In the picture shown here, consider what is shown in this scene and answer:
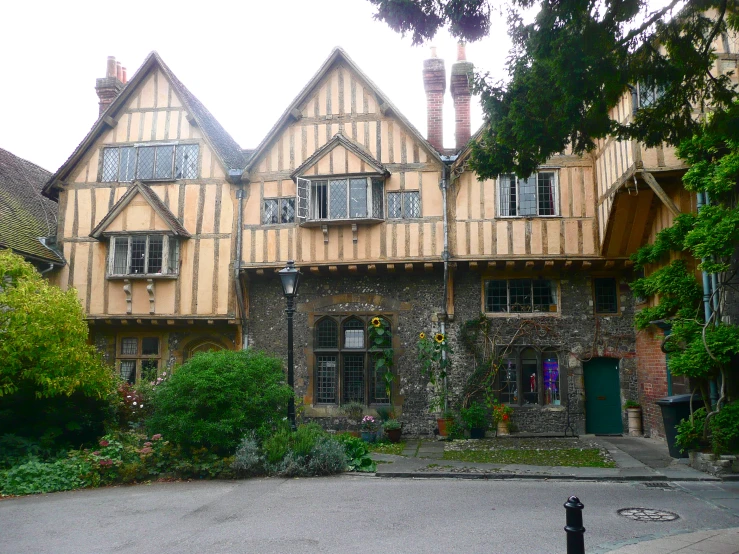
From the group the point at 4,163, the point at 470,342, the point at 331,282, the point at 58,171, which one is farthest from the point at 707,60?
the point at 4,163

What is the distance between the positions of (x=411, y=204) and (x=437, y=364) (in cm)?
415

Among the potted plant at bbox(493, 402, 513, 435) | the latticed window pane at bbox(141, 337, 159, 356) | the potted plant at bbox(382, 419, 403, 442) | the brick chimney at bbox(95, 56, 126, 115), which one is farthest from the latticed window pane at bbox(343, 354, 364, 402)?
the brick chimney at bbox(95, 56, 126, 115)

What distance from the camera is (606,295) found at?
1551 cm

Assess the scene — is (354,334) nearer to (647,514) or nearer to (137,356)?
(137,356)

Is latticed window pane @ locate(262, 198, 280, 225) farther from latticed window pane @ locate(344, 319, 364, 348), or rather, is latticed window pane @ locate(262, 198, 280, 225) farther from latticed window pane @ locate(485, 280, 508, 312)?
latticed window pane @ locate(485, 280, 508, 312)

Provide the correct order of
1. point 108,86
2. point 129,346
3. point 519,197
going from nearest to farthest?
1. point 519,197
2. point 129,346
3. point 108,86

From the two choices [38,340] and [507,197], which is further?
[507,197]

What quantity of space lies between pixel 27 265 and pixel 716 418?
41.6 feet

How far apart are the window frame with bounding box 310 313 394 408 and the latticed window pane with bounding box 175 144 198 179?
5.20 meters

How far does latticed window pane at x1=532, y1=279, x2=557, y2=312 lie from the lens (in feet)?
51.3

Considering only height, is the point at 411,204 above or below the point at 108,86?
below

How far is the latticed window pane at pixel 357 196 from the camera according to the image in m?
15.6

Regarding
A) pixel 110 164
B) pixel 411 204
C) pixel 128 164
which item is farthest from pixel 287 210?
pixel 110 164

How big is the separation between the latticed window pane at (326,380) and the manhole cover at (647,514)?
9244 millimetres
